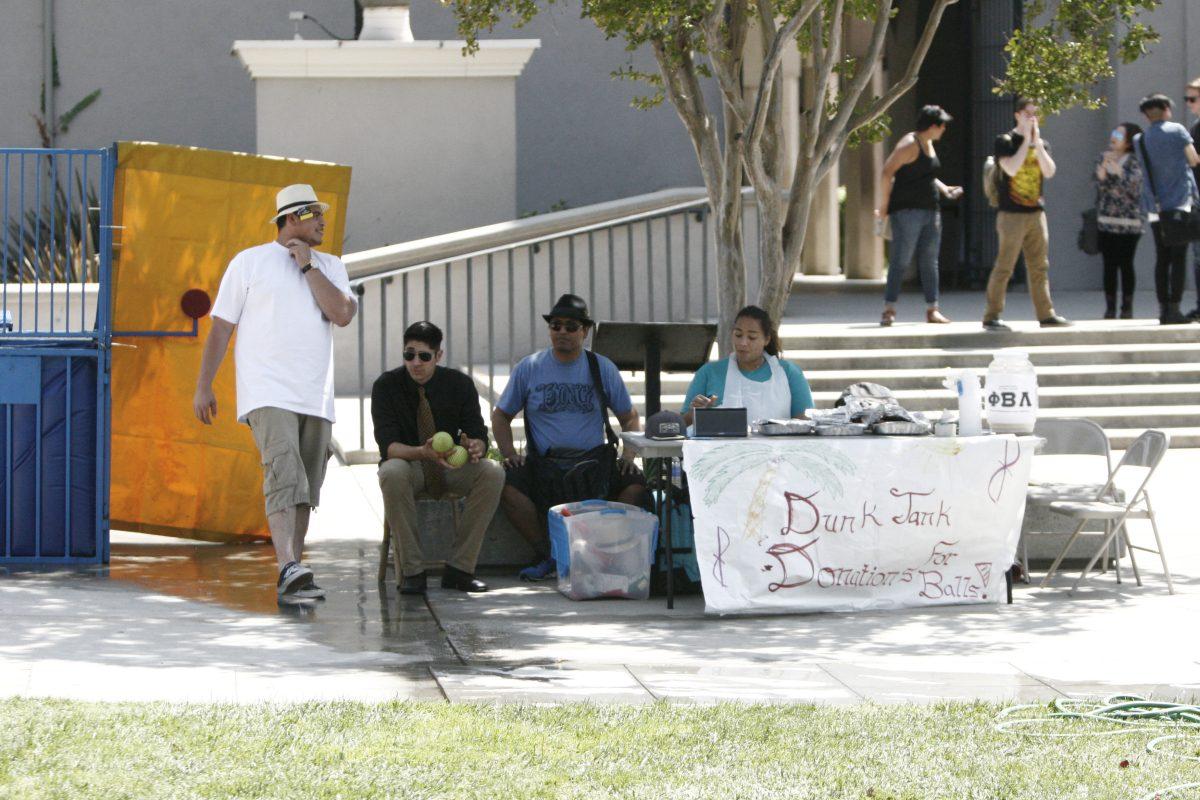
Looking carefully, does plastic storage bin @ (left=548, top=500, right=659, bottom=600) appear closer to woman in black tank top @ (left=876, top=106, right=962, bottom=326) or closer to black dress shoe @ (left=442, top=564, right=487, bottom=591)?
black dress shoe @ (left=442, top=564, right=487, bottom=591)

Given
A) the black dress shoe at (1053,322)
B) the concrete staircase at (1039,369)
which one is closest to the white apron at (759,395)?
the concrete staircase at (1039,369)

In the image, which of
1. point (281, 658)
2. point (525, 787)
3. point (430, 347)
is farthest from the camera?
point (430, 347)

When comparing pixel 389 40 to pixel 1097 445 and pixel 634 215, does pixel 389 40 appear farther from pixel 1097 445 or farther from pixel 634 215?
pixel 1097 445

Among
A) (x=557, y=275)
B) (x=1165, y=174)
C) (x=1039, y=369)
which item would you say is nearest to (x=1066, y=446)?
(x=1039, y=369)

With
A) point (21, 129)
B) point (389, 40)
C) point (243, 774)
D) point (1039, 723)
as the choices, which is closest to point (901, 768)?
point (1039, 723)

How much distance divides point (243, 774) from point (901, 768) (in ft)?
6.15

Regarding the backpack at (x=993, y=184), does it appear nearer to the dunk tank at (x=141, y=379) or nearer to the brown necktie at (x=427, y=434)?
the dunk tank at (x=141, y=379)

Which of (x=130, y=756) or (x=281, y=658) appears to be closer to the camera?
(x=130, y=756)

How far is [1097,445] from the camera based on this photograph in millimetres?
8938

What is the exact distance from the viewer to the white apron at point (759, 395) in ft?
28.8

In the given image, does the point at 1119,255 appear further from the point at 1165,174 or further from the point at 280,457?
the point at 280,457

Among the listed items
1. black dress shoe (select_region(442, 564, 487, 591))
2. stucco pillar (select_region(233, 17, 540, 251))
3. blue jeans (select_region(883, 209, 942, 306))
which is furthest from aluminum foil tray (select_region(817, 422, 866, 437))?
stucco pillar (select_region(233, 17, 540, 251))

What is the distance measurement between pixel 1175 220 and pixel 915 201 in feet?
6.69

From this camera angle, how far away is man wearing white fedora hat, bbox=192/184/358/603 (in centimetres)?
834
